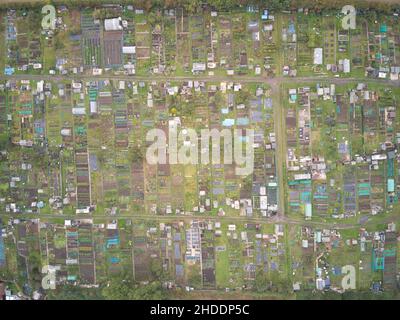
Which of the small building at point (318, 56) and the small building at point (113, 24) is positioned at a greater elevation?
the small building at point (113, 24)

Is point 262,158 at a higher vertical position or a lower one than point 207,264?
higher

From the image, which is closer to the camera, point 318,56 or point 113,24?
point 318,56

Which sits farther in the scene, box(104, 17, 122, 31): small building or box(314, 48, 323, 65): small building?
box(104, 17, 122, 31): small building

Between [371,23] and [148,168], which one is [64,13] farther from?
[371,23]

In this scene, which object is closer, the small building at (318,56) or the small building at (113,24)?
the small building at (318,56)

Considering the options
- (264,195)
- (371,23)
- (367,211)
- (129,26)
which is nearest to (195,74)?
(129,26)

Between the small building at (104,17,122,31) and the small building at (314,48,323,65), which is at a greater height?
the small building at (104,17,122,31)

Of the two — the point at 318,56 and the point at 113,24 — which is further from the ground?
the point at 113,24
